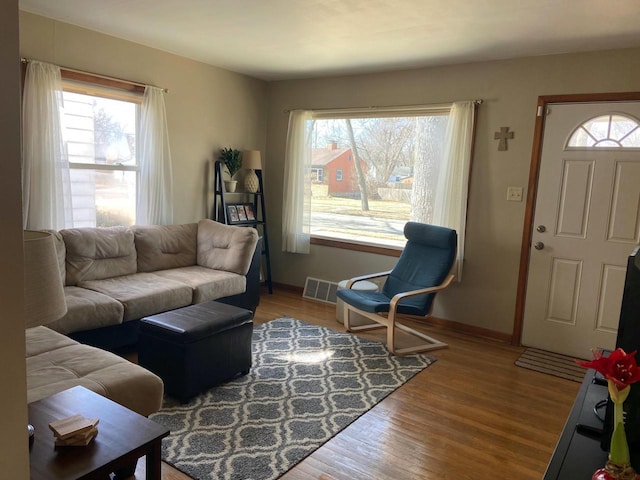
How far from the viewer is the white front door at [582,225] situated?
11.6 feet

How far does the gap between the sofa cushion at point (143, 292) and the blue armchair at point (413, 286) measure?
136 cm

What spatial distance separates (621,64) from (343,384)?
123 inches

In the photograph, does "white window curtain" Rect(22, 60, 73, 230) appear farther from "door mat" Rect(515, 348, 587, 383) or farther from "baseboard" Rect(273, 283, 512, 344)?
"door mat" Rect(515, 348, 587, 383)

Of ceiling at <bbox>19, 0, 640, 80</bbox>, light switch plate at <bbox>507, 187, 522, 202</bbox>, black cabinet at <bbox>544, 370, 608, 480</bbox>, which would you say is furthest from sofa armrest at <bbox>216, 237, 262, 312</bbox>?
black cabinet at <bbox>544, 370, 608, 480</bbox>

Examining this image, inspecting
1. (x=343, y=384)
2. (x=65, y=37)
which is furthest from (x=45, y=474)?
(x=65, y=37)

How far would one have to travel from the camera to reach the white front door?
3527mm

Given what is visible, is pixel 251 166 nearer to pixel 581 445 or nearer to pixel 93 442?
pixel 93 442

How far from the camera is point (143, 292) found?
343 centimetres

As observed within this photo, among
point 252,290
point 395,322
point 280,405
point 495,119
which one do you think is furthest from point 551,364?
point 252,290

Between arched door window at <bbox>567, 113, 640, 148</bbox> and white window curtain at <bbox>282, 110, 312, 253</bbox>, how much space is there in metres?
2.62

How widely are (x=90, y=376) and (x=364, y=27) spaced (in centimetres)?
278

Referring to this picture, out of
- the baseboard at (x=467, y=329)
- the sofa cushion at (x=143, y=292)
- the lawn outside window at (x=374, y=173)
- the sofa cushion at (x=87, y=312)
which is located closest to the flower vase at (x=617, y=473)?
the sofa cushion at (x=87, y=312)

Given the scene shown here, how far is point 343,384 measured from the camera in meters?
3.11

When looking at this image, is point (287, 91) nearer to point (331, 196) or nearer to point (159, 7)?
point (331, 196)
